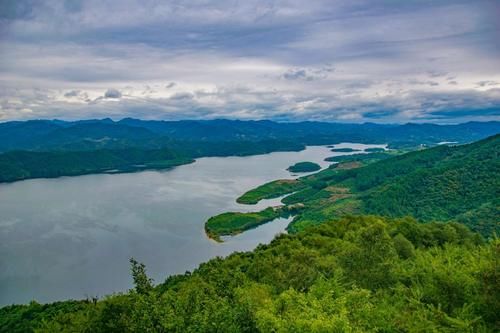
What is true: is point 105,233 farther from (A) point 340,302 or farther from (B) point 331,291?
(A) point 340,302

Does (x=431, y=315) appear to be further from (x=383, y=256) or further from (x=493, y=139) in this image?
(x=493, y=139)

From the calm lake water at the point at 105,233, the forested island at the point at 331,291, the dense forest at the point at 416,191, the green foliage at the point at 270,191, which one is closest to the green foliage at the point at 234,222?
the calm lake water at the point at 105,233

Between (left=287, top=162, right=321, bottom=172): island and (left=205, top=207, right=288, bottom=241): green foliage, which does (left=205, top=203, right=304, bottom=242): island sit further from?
(left=287, top=162, right=321, bottom=172): island

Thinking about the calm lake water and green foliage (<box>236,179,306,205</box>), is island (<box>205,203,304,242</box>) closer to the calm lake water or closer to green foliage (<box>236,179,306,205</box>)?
the calm lake water

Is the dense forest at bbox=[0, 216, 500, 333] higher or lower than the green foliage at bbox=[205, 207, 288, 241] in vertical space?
higher

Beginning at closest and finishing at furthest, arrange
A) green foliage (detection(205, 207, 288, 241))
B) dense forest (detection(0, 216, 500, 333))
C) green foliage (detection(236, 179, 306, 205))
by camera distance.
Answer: dense forest (detection(0, 216, 500, 333)) → green foliage (detection(205, 207, 288, 241)) → green foliage (detection(236, 179, 306, 205))

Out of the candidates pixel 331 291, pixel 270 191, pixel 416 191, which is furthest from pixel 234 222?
pixel 331 291

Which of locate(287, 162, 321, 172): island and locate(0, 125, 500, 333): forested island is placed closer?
locate(0, 125, 500, 333): forested island

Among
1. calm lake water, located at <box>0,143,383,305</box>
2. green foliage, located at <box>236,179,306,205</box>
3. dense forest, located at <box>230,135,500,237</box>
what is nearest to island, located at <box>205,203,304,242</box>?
calm lake water, located at <box>0,143,383,305</box>

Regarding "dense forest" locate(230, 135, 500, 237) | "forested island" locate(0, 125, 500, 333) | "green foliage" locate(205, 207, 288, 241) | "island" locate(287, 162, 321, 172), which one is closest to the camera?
"forested island" locate(0, 125, 500, 333)

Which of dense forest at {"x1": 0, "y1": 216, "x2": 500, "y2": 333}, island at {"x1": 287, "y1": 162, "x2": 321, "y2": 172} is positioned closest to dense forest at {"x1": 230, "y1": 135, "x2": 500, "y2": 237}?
island at {"x1": 287, "y1": 162, "x2": 321, "y2": 172}
